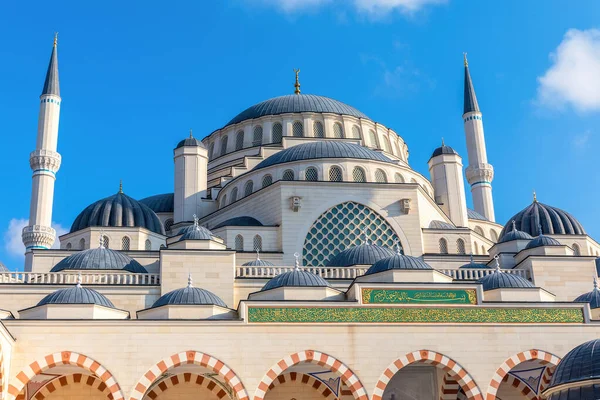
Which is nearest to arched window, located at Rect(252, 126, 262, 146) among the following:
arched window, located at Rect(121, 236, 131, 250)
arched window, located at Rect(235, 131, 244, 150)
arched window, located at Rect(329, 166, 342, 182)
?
arched window, located at Rect(235, 131, 244, 150)

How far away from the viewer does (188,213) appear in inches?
1093

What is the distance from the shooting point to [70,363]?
55.4 ft

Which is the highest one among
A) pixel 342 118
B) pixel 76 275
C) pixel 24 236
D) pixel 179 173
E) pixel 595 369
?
pixel 342 118

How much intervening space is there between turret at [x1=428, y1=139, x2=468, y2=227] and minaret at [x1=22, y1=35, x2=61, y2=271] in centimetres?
1310

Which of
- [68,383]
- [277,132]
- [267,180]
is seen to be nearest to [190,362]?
[68,383]

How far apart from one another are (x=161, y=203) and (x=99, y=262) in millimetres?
10942

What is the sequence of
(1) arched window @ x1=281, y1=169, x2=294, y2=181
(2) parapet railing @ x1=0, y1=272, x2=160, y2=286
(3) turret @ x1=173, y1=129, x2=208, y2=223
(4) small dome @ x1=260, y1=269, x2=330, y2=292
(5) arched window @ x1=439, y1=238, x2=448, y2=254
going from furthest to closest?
(3) turret @ x1=173, y1=129, x2=208, y2=223, (1) arched window @ x1=281, y1=169, x2=294, y2=181, (5) arched window @ x1=439, y1=238, x2=448, y2=254, (2) parapet railing @ x1=0, y1=272, x2=160, y2=286, (4) small dome @ x1=260, y1=269, x2=330, y2=292

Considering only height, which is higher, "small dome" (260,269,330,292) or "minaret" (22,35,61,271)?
"minaret" (22,35,61,271)

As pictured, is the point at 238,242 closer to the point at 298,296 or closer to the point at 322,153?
the point at 322,153

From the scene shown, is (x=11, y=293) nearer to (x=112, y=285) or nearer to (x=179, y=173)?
(x=112, y=285)

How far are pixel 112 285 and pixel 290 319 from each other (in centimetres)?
487

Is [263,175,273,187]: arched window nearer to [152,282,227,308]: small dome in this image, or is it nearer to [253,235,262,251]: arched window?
[253,235,262,251]: arched window

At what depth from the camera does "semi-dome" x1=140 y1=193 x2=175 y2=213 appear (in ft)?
104

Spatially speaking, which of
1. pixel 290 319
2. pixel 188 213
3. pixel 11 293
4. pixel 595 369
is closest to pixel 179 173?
pixel 188 213
